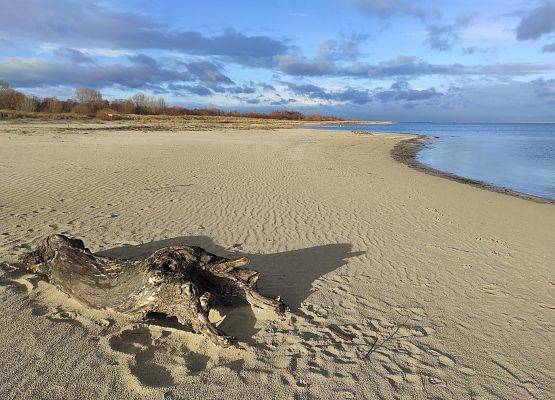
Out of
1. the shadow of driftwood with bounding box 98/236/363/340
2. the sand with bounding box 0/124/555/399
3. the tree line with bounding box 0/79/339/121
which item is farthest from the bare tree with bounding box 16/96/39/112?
the shadow of driftwood with bounding box 98/236/363/340

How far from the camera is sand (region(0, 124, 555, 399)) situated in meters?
3.88

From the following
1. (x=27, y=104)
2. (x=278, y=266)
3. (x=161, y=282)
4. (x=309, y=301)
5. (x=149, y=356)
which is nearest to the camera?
(x=149, y=356)

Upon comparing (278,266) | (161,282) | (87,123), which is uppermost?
(161,282)

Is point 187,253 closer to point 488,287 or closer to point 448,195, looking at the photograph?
point 488,287

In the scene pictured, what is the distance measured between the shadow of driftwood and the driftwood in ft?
1.17

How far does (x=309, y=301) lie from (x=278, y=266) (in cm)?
131

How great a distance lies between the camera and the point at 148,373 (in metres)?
3.88

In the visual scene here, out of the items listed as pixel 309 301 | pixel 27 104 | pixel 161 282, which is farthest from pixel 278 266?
pixel 27 104

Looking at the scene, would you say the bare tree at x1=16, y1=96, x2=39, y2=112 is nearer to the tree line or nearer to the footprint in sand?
the tree line

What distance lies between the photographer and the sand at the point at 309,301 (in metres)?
3.88

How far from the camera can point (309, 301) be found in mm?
5461

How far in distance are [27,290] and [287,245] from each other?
13.8 feet

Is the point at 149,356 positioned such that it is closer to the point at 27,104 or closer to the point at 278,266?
the point at 278,266

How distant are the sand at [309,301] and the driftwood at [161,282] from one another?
0.18 meters
